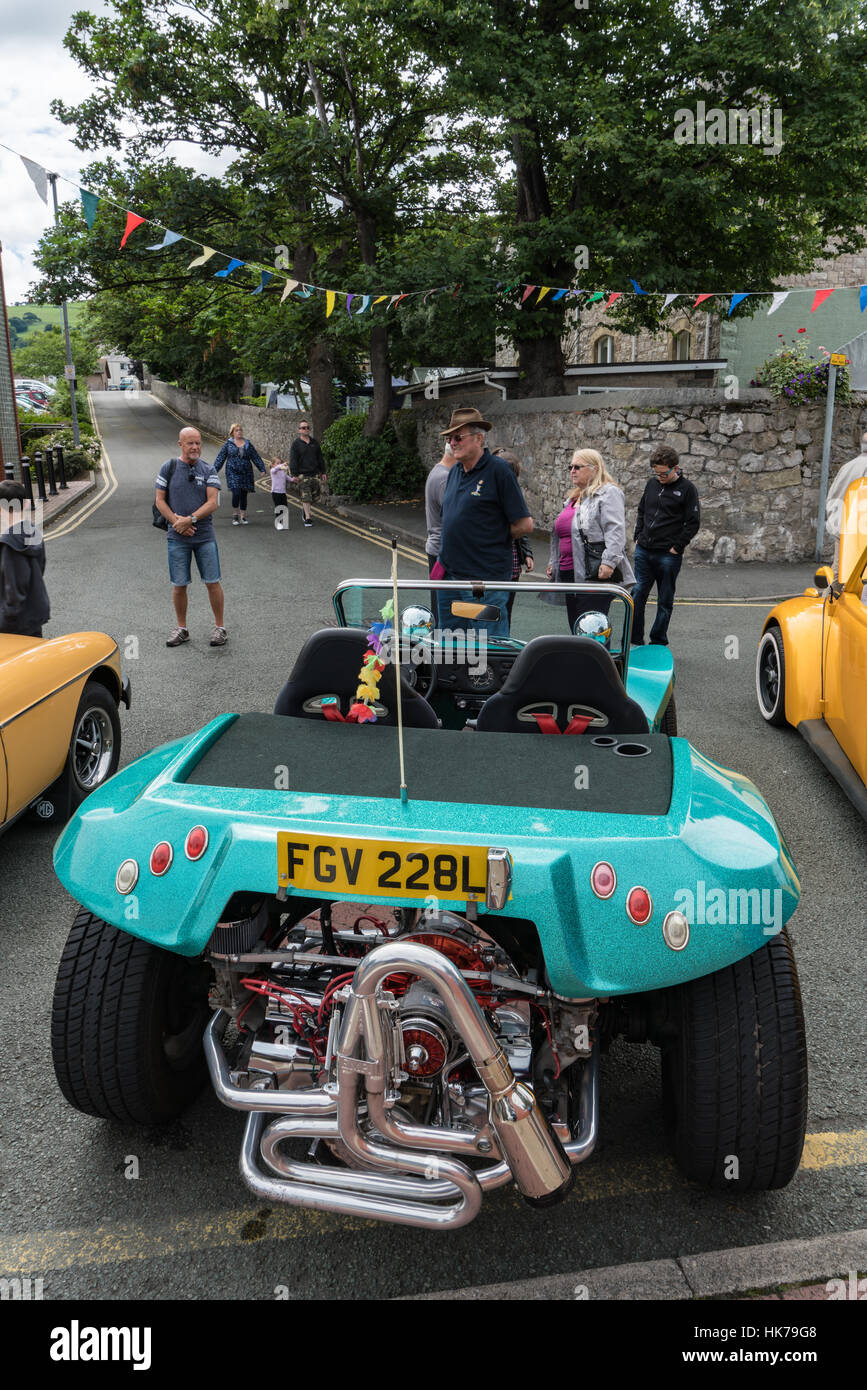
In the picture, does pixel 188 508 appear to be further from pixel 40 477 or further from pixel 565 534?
pixel 40 477

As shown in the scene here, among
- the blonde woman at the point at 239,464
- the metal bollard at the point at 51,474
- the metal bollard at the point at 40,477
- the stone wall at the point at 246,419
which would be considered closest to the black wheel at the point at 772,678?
the blonde woman at the point at 239,464

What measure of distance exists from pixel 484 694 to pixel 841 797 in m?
2.62

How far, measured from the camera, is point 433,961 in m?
2.08

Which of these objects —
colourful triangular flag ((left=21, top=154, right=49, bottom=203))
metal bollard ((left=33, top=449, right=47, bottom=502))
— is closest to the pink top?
colourful triangular flag ((left=21, top=154, right=49, bottom=203))

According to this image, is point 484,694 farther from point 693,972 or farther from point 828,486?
point 828,486

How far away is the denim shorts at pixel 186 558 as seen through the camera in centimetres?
883

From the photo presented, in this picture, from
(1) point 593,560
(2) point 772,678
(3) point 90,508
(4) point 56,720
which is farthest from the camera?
(3) point 90,508

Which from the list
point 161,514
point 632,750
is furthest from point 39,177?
point 632,750

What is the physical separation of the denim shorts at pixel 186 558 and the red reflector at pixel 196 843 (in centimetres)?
659

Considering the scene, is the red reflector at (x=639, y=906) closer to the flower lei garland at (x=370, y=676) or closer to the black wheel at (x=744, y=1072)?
the black wheel at (x=744, y=1072)

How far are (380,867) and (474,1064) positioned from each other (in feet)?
1.67

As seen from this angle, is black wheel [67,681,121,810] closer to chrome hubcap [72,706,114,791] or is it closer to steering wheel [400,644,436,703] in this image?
chrome hubcap [72,706,114,791]

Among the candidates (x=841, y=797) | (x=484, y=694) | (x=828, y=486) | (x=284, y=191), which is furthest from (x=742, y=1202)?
(x=284, y=191)
